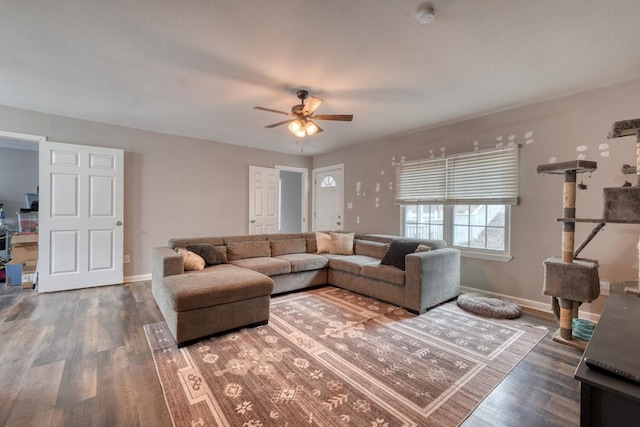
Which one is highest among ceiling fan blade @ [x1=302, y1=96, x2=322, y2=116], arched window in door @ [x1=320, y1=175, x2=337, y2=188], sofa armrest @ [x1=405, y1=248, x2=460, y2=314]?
ceiling fan blade @ [x1=302, y1=96, x2=322, y2=116]

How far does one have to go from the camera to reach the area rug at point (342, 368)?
155 cm

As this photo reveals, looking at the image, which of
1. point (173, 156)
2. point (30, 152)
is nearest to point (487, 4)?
point (173, 156)

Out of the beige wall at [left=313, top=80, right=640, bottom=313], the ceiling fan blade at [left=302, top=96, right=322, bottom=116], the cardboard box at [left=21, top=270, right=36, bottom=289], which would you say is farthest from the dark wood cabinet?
the cardboard box at [left=21, top=270, right=36, bottom=289]

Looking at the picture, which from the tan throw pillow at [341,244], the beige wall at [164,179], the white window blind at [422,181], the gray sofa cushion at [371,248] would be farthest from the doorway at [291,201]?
the white window blind at [422,181]

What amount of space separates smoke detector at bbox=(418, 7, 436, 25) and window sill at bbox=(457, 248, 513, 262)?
9.57 feet

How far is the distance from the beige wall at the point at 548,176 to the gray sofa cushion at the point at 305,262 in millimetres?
2005

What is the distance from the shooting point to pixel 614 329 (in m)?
1.32

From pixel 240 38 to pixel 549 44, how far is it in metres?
2.32

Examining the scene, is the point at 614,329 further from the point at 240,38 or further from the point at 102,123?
the point at 102,123

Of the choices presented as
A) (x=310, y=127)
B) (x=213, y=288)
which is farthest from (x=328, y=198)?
(x=213, y=288)

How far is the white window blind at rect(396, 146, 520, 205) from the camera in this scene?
339 cm

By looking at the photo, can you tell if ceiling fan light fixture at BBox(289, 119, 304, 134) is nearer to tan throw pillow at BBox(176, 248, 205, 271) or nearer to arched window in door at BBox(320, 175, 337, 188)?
tan throw pillow at BBox(176, 248, 205, 271)

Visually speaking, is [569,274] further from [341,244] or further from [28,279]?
[28,279]

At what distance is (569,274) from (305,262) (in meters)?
2.76
